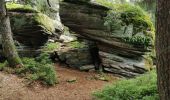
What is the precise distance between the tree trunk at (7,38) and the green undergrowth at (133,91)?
555 cm

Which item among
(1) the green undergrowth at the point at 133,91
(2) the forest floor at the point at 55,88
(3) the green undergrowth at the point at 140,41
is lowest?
(2) the forest floor at the point at 55,88

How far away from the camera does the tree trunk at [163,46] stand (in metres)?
4.77

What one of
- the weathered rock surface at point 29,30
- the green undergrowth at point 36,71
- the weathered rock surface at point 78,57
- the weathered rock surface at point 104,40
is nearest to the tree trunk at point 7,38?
the green undergrowth at point 36,71

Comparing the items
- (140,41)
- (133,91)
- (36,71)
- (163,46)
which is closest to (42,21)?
(36,71)

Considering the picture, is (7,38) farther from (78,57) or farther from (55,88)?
(78,57)

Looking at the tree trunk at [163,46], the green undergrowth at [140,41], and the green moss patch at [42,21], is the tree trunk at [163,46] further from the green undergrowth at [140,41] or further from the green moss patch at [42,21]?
the green moss patch at [42,21]

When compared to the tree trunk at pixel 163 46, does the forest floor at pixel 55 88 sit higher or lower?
lower

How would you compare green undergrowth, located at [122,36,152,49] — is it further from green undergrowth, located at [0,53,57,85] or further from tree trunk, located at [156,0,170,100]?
tree trunk, located at [156,0,170,100]

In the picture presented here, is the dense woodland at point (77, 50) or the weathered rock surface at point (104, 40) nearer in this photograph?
the dense woodland at point (77, 50)

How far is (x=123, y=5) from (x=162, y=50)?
9727mm

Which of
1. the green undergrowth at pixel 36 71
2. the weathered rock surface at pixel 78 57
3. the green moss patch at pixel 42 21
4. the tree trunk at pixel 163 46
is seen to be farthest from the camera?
the weathered rock surface at pixel 78 57

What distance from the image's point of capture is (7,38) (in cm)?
1248

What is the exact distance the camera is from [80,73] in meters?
14.1

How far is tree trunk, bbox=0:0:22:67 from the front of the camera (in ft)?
40.0
